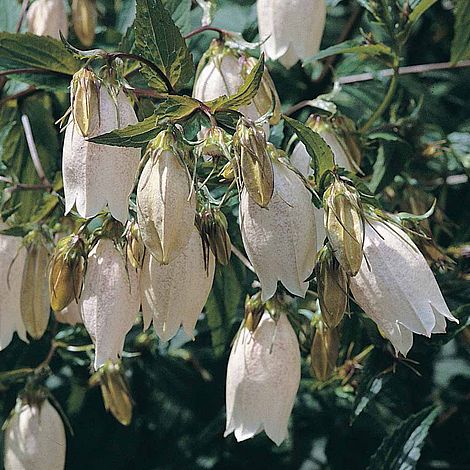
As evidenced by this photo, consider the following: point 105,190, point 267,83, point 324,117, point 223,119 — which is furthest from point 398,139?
point 105,190

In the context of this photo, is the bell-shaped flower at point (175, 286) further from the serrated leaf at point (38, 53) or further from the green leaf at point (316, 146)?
the serrated leaf at point (38, 53)

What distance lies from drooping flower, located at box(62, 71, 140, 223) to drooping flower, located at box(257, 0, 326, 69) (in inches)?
13.3

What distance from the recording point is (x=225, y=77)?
1.07 meters

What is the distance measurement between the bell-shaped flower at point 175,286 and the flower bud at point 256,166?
0.09 m

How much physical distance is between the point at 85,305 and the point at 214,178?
0.18 meters

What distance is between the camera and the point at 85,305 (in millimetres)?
970

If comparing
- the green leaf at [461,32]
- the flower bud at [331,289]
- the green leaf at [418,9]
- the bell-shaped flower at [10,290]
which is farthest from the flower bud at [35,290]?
the green leaf at [461,32]

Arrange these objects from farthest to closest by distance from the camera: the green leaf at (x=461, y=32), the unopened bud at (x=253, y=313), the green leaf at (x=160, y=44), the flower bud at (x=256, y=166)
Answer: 1. the green leaf at (x=461, y=32)
2. the unopened bud at (x=253, y=313)
3. the green leaf at (x=160, y=44)
4. the flower bud at (x=256, y=166)

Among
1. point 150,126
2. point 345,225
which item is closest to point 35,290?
point 150,126

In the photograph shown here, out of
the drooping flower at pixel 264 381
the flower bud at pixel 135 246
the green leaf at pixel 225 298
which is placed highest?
the flower bud at pixel 135 246

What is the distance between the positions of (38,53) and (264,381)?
46cm

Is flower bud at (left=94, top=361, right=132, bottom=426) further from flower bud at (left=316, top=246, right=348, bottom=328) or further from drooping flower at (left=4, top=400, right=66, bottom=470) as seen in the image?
flower bud at (left=316, top=246, right=348, bottom=328)

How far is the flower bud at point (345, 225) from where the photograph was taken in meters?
0.83

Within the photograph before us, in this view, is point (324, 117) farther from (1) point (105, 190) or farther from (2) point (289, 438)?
(2) point (289, 438)
